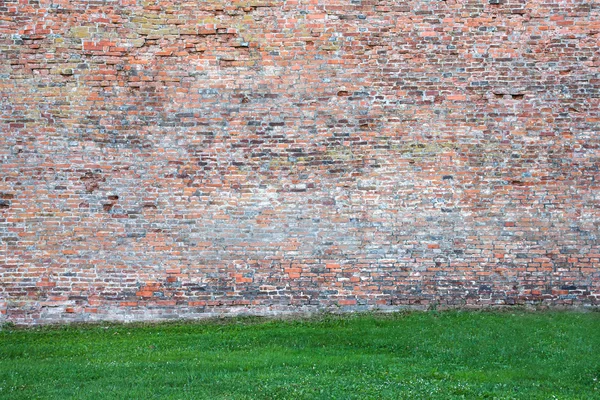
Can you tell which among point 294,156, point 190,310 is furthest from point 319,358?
point 294,156

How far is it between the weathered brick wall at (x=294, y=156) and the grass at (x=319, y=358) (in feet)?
1.65

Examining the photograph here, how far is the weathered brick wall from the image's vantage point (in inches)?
355

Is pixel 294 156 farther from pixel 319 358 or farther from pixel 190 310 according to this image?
pixel 319 358

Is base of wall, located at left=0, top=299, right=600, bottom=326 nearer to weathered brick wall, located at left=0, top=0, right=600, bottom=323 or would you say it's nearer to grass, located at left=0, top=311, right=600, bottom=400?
weathered brick wall, located at left=0, top=0, right=600, bottom=323

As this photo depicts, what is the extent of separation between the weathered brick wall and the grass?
503 millimetres

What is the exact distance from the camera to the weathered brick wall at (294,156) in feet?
29.6

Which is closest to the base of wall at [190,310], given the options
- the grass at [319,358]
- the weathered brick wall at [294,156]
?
the weathered brick wall at [294,156]

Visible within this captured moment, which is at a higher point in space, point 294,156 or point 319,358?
point 294,156

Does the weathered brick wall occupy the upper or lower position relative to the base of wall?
upper

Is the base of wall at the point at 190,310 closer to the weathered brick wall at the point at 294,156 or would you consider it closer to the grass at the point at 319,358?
the weathered brick wall at the point at 294,156

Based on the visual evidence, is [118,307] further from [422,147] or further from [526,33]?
[526,33]

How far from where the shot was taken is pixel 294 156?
9094 millimetres

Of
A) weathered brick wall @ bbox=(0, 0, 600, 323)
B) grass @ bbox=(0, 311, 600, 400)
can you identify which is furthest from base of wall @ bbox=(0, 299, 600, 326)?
grass @ bbox=(0, 311, 600, 400)

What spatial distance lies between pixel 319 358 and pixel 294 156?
3.18 metres
